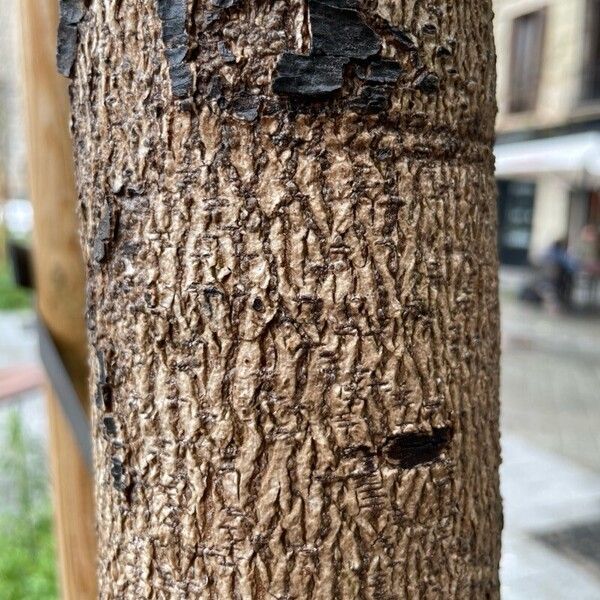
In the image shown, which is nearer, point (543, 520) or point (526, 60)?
point (543, 520)

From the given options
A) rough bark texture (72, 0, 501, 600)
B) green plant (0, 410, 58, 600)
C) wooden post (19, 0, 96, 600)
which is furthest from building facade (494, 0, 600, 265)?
rough bark texture (72, 0, 501, 600)

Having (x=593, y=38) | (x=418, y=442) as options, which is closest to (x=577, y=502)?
(x=418, y=442)

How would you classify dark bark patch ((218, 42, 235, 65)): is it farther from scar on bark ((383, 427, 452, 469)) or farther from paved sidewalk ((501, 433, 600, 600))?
paved sidewalk ((501, 433, 600, 600))

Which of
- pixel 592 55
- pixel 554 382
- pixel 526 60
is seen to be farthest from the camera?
pixel 526 60

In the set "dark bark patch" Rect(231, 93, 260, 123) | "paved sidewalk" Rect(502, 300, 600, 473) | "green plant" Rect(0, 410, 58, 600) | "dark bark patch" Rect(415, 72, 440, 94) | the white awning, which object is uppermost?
"dark bark patch" Rect(415, 72, 440, 94)

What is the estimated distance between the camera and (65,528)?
75.5 inches

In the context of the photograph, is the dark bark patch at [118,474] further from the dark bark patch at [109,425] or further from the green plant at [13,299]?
the green plant at [13,299]

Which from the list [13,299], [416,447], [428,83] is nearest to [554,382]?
[416,447]

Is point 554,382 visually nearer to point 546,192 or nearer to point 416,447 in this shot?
point 416,447

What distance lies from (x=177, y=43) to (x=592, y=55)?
1602 centimetres

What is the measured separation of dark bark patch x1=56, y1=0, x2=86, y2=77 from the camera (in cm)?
99

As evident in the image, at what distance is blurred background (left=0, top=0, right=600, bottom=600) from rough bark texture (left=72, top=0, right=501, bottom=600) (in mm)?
1007

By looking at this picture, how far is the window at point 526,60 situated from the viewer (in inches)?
640

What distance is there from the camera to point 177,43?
89 centimetres
